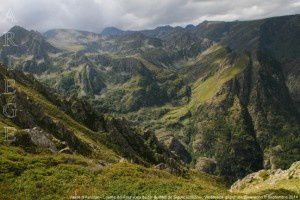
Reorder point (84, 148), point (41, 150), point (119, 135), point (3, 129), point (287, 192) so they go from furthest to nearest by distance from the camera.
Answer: point (119, 135) < point (84, 148) < point (3, 129) < point (41, 150) < point (287, 192)

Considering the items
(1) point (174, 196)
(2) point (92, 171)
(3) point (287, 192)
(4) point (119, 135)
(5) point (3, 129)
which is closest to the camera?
(1) point (174, 196)

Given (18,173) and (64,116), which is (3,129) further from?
(64,116)

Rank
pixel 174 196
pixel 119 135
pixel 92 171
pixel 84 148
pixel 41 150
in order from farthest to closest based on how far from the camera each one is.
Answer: pixel 119 135 < pixel 84 148 < pixel 41 150 < pixel 92 171 < pixel 174 196

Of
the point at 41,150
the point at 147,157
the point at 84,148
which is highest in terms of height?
the point at 41,150

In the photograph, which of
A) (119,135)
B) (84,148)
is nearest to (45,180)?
(84,148)

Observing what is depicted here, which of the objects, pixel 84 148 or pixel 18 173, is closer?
pixel 18 173

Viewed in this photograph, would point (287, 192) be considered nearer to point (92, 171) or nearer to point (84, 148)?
point (92, 171)

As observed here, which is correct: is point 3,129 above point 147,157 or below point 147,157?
above

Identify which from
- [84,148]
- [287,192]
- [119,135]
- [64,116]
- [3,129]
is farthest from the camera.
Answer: [119,135]

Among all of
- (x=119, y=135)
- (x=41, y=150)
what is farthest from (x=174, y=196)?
(x=119, y=135)

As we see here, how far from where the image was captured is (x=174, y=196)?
131ft

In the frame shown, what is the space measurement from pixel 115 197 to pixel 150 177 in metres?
8.64

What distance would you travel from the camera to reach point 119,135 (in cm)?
19650

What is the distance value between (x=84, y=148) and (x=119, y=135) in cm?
7586
